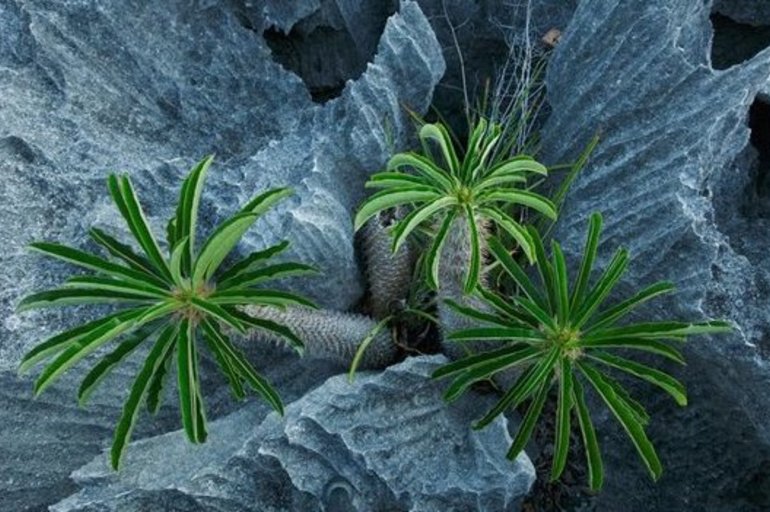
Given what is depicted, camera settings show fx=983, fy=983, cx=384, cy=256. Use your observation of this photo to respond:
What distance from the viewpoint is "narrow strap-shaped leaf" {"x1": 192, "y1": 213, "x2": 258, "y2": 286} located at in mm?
827

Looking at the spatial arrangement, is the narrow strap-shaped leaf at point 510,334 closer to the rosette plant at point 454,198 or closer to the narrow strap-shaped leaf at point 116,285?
the rosette plant at point 454,198

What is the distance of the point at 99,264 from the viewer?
0.85 metres

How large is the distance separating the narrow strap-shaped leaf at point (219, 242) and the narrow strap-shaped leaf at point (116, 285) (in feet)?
0.12

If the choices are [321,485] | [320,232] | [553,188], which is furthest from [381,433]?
[553,188]

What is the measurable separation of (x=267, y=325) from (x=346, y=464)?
0.53 ft

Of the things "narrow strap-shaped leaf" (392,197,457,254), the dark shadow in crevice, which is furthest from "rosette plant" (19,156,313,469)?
the dark shadow in crevice

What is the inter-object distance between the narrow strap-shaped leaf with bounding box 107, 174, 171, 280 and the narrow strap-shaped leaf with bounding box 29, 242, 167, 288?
1 centimetres

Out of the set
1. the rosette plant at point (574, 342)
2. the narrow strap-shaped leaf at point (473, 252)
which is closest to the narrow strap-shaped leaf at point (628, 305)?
the rosette plant at point (574, 342)

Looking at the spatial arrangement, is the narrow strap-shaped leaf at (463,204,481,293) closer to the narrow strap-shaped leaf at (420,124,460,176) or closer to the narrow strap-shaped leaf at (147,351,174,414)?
the narrow strap-shaped leaf at (420,124,460,176)

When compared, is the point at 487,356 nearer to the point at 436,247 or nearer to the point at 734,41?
the point at 436,247

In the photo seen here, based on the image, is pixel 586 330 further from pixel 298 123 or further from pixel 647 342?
pixel 298 123

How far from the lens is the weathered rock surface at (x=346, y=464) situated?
0.93m

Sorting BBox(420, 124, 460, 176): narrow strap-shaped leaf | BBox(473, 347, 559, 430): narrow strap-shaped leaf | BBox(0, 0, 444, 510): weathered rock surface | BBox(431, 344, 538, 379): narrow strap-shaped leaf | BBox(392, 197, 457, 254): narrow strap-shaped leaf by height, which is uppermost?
BBox(0, 0, 444, 510): weathered rock surface

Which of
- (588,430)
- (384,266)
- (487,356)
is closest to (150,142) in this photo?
(384,266)
